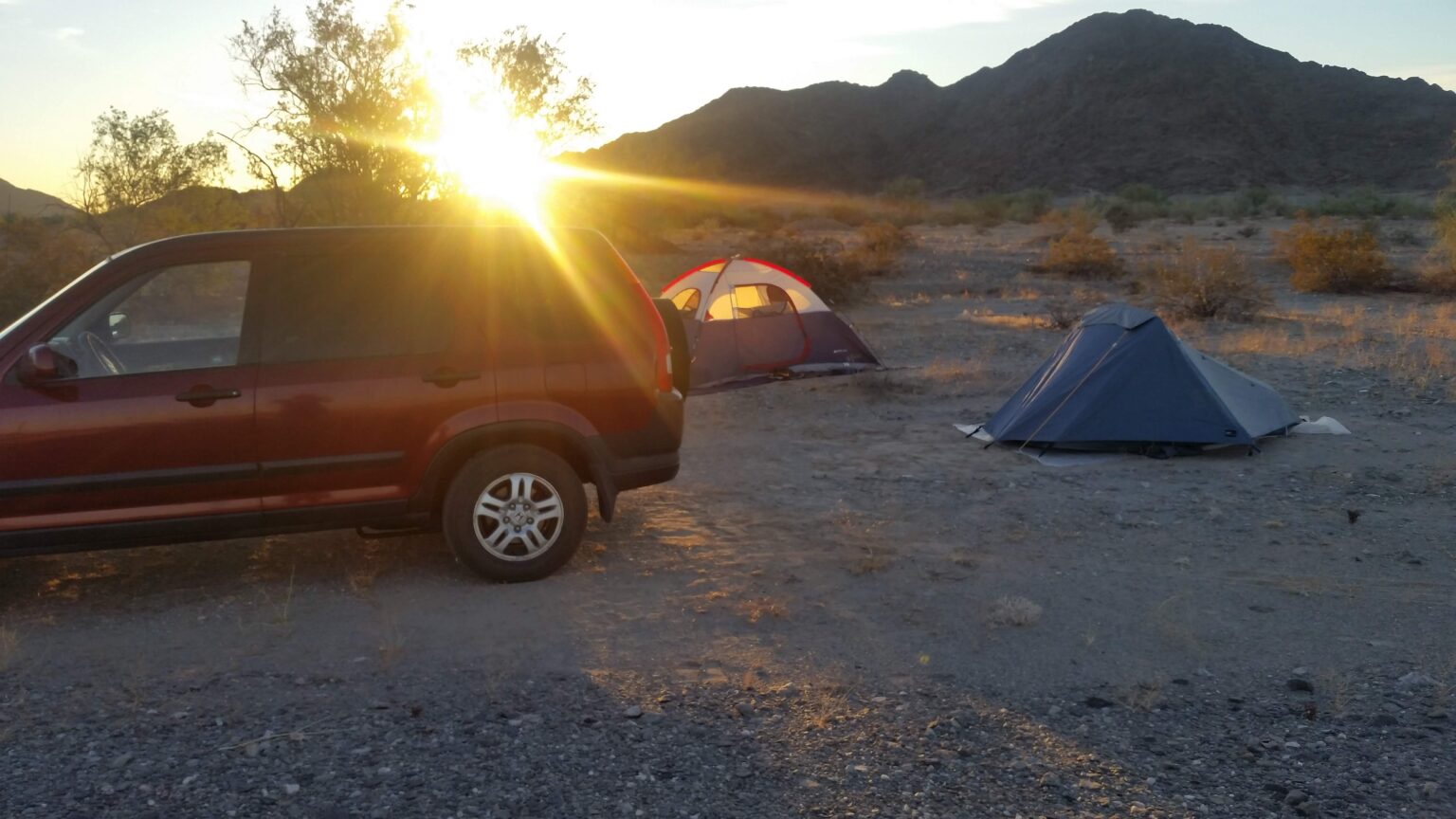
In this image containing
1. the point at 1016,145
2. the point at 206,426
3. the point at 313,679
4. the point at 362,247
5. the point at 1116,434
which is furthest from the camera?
the point at 1016,145

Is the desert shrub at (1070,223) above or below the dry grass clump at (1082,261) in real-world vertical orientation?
above

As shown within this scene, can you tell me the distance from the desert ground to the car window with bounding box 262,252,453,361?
1266 mm

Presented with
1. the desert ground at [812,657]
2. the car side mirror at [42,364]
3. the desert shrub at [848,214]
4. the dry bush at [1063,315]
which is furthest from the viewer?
the desert shrub at [848,214]

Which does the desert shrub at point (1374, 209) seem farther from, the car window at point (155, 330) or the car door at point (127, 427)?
the car door at point (127, 427)

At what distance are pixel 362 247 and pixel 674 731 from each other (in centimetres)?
314

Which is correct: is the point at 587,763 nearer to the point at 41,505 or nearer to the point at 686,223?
the point at 41,505

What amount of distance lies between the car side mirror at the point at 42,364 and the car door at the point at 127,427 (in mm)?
21

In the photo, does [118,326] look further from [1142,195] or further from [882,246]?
[1142,195]

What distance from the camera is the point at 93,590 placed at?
6254 millimetres

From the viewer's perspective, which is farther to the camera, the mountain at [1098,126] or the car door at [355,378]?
the mountain at [1098,126]

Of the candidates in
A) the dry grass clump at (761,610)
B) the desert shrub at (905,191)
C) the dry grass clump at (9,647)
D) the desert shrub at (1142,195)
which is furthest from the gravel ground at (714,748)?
the desert shrub at (905,191)

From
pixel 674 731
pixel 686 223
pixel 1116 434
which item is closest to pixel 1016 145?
pixel 686 223

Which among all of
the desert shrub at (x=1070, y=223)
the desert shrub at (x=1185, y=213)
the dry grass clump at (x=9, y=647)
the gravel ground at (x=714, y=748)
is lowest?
the gravel ground at (x=714, y=748)

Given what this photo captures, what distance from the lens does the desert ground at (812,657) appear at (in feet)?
13.5
